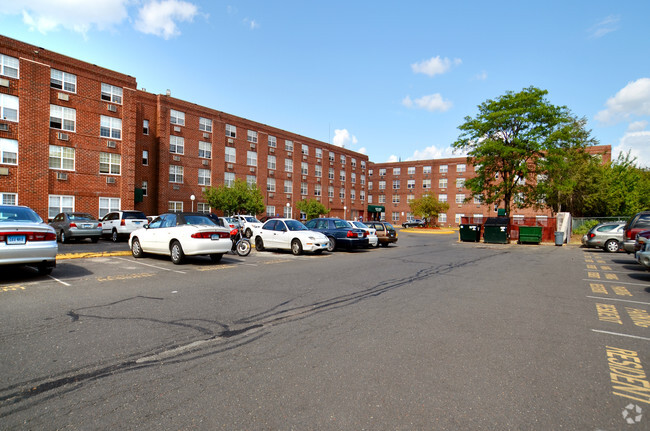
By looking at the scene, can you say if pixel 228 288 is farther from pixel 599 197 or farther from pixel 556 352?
pixel 599 197

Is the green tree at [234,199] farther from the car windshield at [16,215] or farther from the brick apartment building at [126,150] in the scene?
the car windshield at [16,215]

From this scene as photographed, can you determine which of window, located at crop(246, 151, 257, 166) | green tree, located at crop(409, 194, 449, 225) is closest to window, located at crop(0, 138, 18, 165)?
window, located at crop(246, 151, 257, 166)

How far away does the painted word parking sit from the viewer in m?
3.21

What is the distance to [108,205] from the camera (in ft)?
101

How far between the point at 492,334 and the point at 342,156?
63.5m

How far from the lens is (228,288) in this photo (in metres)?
7.95

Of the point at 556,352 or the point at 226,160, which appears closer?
the point at 556,352

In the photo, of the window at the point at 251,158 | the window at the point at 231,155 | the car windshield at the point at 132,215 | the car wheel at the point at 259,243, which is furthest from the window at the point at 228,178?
the car wheel at the point at 259,243

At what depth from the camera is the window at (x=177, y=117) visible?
40.5 meters

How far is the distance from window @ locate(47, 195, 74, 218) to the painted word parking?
1312 inches

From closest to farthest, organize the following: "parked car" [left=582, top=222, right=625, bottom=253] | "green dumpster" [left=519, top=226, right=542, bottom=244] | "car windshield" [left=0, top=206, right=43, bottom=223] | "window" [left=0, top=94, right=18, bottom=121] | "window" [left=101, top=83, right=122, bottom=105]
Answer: "car windshield" [left=0, top=206, right=43, bottom=223] → "parked car" [left=582, top=222, right=625, bottom=253] → "window" [left=0, top=94, right=18, bottom=121] → "green dumpster" [left=519, top=226, right=542, bottom=244] → "window" [left=101, top=83, right=122, bottom=105]

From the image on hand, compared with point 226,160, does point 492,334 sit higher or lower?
lower

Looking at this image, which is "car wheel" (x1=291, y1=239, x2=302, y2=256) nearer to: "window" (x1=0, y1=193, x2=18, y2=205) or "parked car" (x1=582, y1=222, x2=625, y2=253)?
"parked car" (x1=582, y1=222, x2=625, y2=253)

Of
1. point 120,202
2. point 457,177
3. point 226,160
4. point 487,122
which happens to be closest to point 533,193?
point 487,122
